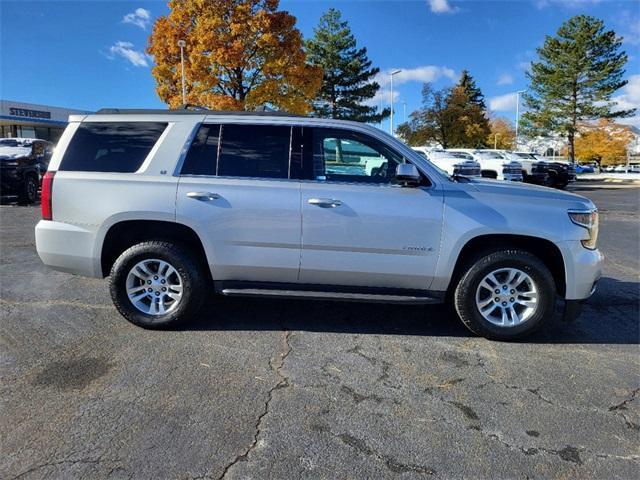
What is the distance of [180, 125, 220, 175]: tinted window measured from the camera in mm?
4219

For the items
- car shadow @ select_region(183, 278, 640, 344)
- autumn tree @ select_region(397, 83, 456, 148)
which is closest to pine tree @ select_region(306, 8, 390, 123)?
autumn tree @ select_region(397, 83, 456, 148)

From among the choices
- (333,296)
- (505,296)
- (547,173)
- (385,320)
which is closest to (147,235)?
(333,296)

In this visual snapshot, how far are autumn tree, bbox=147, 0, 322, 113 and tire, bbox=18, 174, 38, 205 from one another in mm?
10048

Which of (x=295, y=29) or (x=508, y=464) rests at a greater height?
(x=295, y=29)

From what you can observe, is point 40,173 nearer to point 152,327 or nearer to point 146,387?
point 152,327

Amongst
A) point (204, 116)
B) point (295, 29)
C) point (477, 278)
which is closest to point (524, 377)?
point (477, 278)

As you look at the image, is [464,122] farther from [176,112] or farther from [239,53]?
[176,112]

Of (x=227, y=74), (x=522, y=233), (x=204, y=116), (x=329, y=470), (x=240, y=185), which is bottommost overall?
(x=329, y=470)

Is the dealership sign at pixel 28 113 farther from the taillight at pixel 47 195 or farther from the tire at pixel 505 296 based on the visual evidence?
the tire at pixel 505 296

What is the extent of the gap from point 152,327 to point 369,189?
231 centimetres

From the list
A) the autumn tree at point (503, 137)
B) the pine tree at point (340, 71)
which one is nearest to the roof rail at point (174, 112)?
the pine tree at point (340, 71)

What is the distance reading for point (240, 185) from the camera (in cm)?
413

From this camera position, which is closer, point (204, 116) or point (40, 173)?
point (204, 116)

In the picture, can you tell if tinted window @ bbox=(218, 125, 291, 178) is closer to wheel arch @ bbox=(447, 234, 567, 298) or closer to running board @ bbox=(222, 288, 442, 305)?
running board @ bbox=(222, 288, 442, 305)
